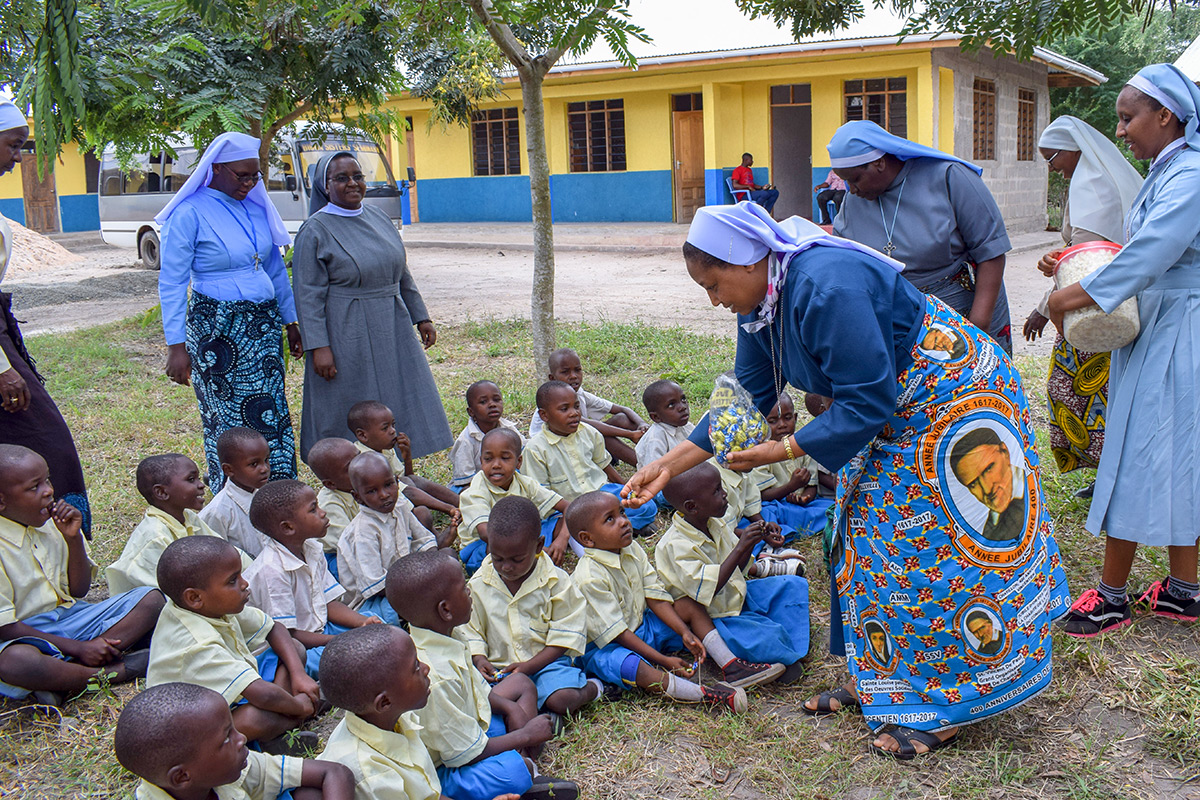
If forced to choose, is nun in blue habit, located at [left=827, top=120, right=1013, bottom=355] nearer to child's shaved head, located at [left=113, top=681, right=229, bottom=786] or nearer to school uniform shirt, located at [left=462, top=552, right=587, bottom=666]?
school uniform shirt, located at [left=462, top=552, right=587, bottom=666]

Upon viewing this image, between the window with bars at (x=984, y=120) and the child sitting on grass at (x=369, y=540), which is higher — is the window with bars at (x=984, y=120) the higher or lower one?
the higher one

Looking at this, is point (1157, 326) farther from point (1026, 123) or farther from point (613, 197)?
point (1026, 123)

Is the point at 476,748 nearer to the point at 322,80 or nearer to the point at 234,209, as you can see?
the point at 234,209

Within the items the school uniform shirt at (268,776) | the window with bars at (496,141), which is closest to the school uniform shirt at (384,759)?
the school uniform shirt at (268,776)

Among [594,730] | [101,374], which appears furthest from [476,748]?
[101,374]

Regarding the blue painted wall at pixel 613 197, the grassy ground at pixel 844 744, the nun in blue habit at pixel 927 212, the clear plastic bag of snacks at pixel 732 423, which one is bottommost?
the grassy ground at pixel 844 744

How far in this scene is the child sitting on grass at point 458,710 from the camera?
255cm

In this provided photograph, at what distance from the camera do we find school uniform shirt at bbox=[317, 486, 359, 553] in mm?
3939

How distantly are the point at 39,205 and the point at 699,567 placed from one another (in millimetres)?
28071

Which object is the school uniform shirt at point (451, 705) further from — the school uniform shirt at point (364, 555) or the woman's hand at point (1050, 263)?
the woman's hand at point (1050, 263)

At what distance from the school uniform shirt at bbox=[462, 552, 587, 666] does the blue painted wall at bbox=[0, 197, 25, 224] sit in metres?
27.5

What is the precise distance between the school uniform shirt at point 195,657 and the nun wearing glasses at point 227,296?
1.54 m

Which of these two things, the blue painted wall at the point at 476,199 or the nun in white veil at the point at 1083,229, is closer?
the nun in white veil at the point at 1083,229

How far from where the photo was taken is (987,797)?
2510 millimetres
